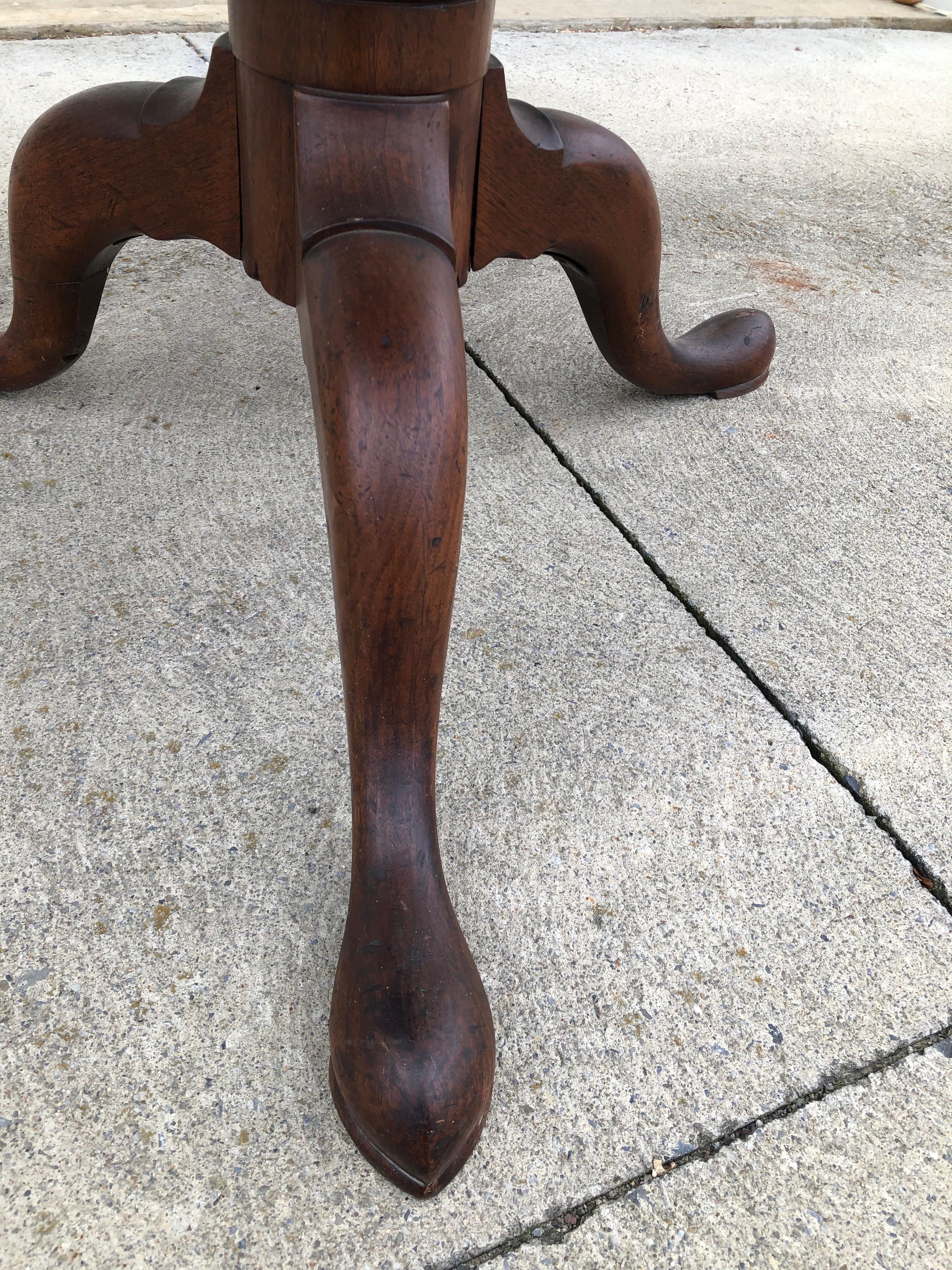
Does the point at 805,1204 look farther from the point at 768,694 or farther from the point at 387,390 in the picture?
the point at 387,390

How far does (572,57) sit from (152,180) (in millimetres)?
1973

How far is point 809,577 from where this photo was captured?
1188mm

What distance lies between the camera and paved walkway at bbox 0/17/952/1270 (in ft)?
2.25

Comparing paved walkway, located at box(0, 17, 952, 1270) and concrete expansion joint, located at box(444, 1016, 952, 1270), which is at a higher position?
paved walkway, located at box(0, 17, 952, 1270)

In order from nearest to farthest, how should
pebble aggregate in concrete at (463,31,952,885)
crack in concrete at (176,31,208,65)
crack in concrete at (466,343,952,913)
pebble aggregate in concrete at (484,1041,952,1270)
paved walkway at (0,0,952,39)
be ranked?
pebble aggregate in concrete at (484,1041,952,1270)
crack in concrete at (466,343,952,913)
pebble aggregate in concrete at (463,31,952,885)
crack in concrete at (176,31,208,65)
paved walkway at (0,0,952,39)

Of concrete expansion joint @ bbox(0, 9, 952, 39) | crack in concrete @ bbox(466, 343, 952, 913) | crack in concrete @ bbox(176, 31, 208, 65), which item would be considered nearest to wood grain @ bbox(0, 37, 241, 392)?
crack in concrete @ bbox(466, 343, 952, 913)

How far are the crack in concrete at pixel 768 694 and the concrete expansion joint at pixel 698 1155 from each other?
14 centimetres

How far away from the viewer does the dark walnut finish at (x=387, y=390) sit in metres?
0.69

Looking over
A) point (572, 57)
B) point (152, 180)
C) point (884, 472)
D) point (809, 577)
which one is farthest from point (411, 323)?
point (572, 57)

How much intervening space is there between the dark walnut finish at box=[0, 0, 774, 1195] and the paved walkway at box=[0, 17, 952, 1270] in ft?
0.23

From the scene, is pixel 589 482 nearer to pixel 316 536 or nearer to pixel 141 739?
pixel 316 536

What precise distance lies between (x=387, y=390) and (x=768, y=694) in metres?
0.54

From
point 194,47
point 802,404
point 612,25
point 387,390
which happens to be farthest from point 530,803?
point 612,25

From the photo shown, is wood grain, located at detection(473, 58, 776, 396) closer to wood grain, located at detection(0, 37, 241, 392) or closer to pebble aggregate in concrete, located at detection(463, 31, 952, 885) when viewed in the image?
pebble aggregate in concrete, located at detection(463, 31, 952, 885)
